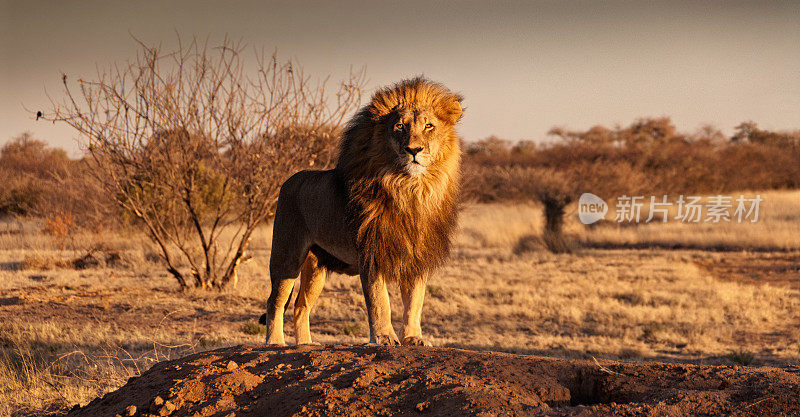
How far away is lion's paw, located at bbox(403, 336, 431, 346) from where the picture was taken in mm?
4711

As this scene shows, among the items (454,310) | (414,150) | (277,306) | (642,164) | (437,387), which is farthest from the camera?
(642,164)

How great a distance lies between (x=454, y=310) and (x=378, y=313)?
8.58m

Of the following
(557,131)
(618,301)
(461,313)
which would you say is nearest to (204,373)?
(461,313)

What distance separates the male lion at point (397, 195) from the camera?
4.71m

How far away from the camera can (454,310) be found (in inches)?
515

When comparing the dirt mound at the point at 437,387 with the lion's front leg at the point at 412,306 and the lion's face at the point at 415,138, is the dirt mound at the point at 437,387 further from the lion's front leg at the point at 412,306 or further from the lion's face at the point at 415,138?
the lion's face at the point at 415,138

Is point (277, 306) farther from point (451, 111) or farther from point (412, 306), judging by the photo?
point (451, 111)

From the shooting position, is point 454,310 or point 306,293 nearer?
point 306,293

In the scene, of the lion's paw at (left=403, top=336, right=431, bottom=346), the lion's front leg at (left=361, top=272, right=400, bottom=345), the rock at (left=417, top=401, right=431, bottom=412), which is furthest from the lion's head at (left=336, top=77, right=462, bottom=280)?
the rock at (left=417, top=401, right=431, bottom=412)

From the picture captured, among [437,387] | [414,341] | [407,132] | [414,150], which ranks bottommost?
→ [414,341]

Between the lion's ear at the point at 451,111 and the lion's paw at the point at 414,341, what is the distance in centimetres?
160

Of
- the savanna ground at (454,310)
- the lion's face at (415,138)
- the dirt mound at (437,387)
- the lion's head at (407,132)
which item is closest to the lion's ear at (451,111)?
the lion's head at (407,132)

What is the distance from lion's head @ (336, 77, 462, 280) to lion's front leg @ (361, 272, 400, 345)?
11 cm

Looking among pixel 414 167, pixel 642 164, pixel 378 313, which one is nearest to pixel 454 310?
pixel 378 313
